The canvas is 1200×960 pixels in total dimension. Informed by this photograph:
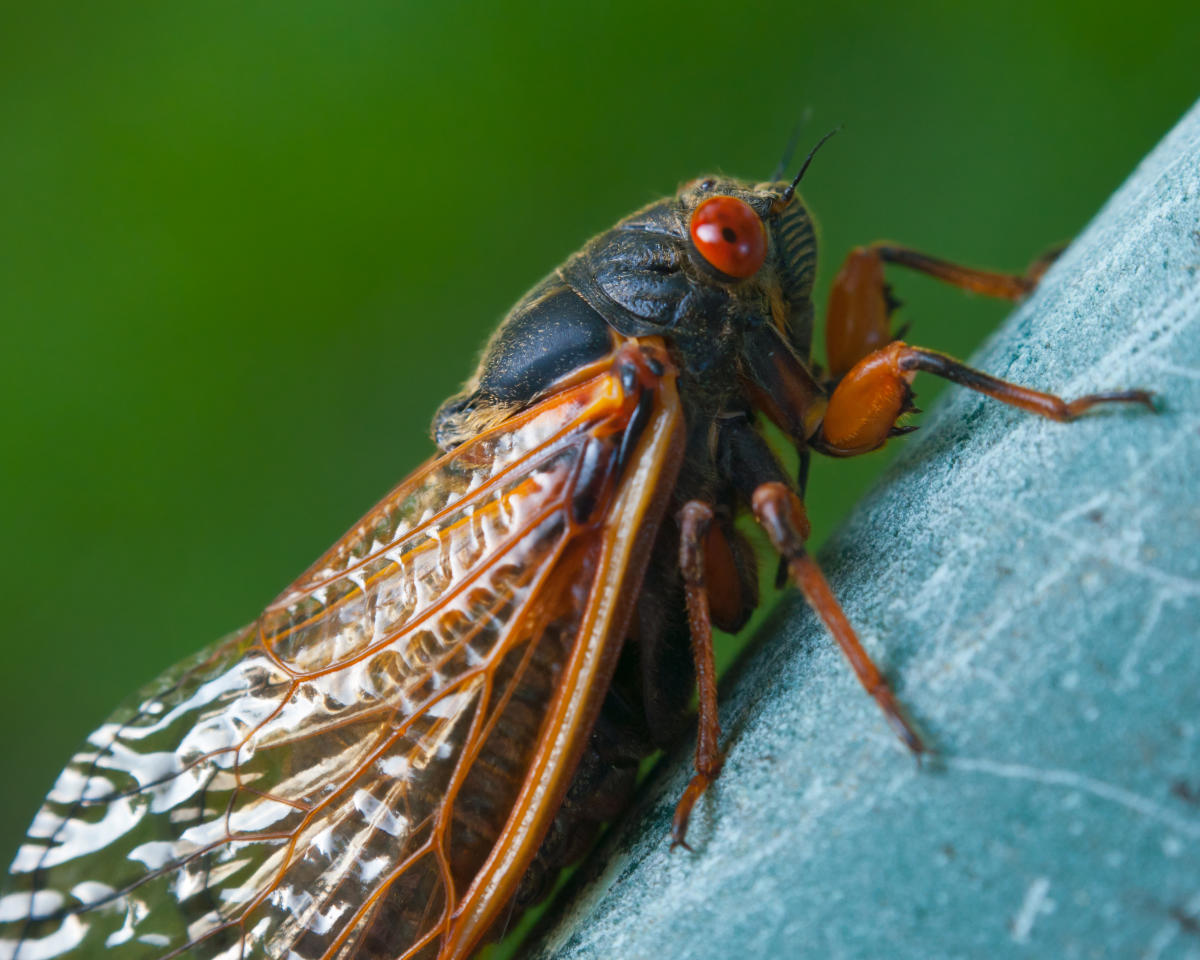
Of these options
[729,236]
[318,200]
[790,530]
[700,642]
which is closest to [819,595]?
[790,530]

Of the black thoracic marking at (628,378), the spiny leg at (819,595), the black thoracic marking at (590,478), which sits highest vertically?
the black thoracic marking at (628,378)

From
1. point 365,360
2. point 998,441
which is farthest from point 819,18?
point 998,441

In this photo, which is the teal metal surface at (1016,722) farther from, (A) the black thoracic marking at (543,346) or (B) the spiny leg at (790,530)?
(A) the black thoracic marking at (543,346)

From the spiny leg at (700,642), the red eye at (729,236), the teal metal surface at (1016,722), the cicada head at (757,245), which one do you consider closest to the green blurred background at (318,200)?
the cicada head at (757,245)

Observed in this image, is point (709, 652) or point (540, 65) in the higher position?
point (540, 65)

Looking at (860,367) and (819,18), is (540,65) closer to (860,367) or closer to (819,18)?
(819,18)

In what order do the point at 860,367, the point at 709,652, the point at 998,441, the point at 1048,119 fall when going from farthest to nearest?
the point at 1048,119 < the point at 860,367 < the point at 709,652 < the point at 998,441
